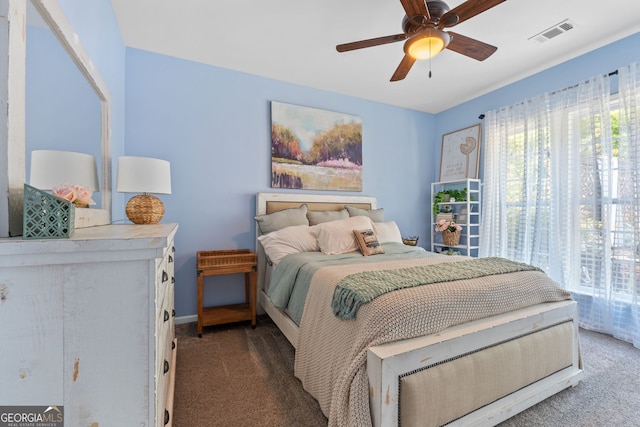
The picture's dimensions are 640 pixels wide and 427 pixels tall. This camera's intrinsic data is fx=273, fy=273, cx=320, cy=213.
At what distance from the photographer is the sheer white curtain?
2.30m

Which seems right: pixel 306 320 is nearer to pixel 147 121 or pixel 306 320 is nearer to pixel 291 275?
pixel 291 275

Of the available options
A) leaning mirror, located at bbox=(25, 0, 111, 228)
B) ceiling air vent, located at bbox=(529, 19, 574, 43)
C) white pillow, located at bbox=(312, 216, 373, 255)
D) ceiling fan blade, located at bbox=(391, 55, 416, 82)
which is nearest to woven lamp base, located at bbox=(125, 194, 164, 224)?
leaning mirror, located at bbox=(25, 0, 111, 228)

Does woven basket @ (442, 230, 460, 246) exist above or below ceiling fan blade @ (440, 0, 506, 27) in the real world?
below

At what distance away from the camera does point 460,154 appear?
3834 millimetres

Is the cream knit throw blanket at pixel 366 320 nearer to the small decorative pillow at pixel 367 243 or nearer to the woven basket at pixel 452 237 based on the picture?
the small decorative pillow at pixel 367 243

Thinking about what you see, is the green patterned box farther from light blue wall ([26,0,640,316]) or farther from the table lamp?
light blue wall ([26,0,640,316])

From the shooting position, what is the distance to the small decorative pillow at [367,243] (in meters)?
2.42

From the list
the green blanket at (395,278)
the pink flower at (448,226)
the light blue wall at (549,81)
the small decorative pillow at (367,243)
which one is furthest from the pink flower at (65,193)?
the light blue wall at (549,81)

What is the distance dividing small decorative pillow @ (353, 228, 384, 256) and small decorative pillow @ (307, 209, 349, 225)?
0.58 m

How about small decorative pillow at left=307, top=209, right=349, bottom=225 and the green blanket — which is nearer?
the green blanket

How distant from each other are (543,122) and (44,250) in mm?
3902

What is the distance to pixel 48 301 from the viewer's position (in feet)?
2.24

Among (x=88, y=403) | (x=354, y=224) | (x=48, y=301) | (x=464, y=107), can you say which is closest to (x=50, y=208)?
(x=48, y=301)

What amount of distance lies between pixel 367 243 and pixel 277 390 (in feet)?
4.33
